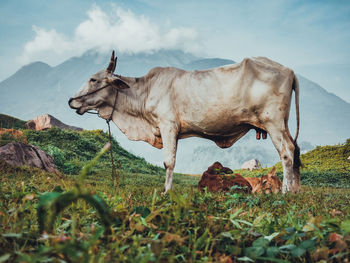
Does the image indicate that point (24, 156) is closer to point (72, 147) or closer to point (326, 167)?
point (72, 147)

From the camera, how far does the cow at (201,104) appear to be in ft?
20.6

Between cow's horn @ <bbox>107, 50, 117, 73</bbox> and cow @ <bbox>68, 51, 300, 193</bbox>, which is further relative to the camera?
cow's horn @ <bbox>107, 50, 117, 73</bbox>

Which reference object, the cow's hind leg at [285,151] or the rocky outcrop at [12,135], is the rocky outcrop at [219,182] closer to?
the cow's hind leg at [285,151]

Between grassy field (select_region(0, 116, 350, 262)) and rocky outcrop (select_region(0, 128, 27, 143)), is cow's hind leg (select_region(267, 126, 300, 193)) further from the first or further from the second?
rocky outcrop (select_region(0, 128, 27, 143))

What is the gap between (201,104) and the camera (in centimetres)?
659

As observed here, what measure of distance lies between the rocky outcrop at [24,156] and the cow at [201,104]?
5.71 feet


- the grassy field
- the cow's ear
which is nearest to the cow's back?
the cow's ear

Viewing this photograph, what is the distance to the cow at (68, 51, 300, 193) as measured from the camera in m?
6.29

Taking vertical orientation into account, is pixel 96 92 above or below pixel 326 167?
above

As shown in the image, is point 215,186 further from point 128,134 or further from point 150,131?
point 128,134

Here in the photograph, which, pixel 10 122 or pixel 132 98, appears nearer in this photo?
pixel 132 98

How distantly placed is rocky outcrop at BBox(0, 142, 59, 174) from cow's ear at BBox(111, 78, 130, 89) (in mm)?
2467

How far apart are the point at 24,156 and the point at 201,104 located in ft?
15.1

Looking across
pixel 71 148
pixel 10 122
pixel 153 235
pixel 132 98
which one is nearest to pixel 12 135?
pixel 71 148
